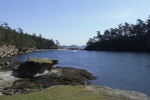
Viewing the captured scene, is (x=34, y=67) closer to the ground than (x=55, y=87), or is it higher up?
higher up

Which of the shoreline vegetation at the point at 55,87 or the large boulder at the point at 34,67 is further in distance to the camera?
the large boulder at the point at 34,67

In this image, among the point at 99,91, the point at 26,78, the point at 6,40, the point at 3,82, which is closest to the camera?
the point at 99,91

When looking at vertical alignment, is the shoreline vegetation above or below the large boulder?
below

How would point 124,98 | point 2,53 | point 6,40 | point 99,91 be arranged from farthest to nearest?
1. point 6,40
2. point 2,53
3. point 99,91
4. point 124,98

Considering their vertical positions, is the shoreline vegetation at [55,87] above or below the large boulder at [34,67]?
below

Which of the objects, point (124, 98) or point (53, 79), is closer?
point (124, 98)

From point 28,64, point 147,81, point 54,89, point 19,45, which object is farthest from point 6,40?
point 54,89

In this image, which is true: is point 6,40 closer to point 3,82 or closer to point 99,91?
point 3,82

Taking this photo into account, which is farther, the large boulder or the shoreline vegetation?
the large boulder

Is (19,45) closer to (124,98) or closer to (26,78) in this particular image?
(26,78)

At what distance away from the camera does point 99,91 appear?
3522 cm

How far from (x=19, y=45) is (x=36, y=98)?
161 m

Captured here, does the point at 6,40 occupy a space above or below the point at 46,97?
above

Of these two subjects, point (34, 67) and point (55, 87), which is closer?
point (55, 87)
